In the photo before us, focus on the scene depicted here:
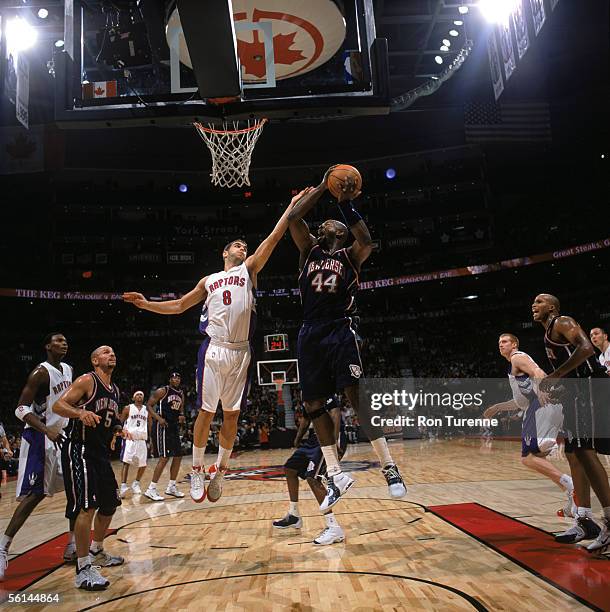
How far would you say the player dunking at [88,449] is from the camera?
434 cm

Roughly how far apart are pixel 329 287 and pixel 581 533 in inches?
111

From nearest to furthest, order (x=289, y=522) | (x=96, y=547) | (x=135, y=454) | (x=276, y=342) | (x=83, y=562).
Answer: (x=83, y=562), (x=96, y=547), (x=289, y=522), (x=135, y=454), (x=276, y=342)

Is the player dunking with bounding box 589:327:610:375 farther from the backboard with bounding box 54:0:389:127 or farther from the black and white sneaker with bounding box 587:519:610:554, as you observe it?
the backboard with bounding box 54:0:389:127

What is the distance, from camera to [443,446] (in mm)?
16297

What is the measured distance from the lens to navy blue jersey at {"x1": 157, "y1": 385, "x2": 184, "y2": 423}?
9.44 metres

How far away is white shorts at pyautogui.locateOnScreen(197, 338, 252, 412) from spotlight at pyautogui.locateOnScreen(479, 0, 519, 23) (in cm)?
878

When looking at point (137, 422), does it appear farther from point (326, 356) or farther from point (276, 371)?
point (326, 356)

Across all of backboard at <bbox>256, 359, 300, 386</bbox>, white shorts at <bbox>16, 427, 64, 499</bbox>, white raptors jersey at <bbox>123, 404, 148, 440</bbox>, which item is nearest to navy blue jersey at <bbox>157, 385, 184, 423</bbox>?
white raptors jersey at <bbox>123, 404, 148, 440</bbox>

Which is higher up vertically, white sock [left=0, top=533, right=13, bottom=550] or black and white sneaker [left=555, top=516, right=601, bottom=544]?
white sock [left=0, top=533, right=13, bottom=550]

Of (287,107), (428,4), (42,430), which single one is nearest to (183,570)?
(42,430)

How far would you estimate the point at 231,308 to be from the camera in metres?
4.90

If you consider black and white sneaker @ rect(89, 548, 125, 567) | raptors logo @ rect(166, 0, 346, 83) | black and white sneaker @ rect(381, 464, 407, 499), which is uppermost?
raptors logo @ rect(166, 0, 346, 83)

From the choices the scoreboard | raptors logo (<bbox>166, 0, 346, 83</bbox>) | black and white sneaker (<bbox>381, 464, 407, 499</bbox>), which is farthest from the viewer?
the scoreboard

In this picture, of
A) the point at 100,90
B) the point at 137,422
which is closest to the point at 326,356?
the point at 100,90
